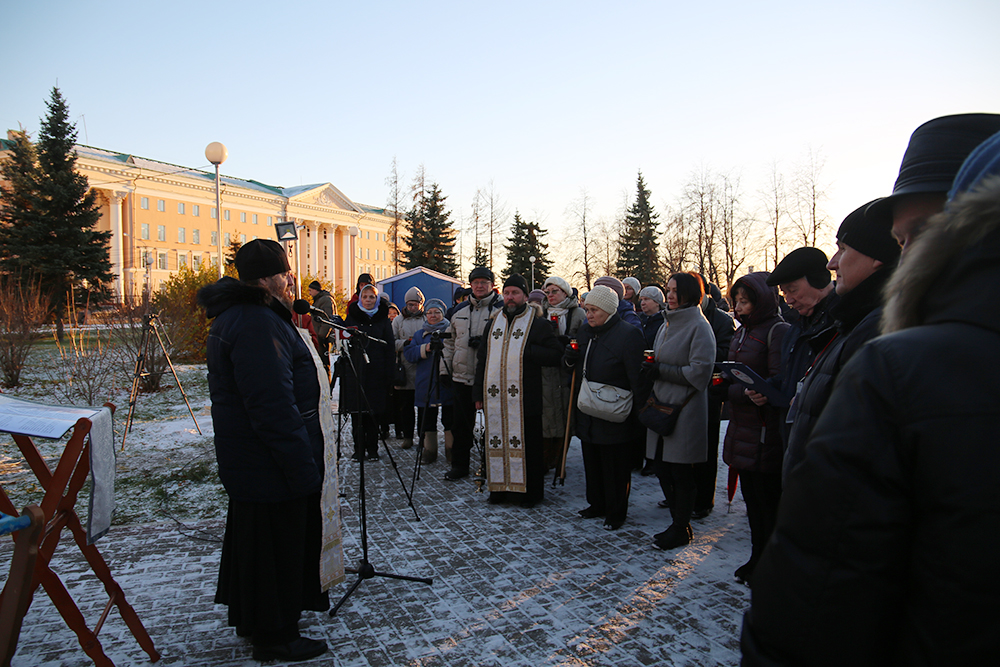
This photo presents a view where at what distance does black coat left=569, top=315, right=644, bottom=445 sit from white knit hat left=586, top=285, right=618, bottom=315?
12 cm

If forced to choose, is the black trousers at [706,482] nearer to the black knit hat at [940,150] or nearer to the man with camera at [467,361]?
the man with camera at [467,361]

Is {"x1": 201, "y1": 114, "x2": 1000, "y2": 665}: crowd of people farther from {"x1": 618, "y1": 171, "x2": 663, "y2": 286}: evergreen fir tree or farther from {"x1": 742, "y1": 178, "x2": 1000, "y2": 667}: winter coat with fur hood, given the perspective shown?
{"x1": 618, "y1": 171, "x2": 663, "y2": 286}: evergreen fir tree

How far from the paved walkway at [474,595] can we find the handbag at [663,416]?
38.4 inches

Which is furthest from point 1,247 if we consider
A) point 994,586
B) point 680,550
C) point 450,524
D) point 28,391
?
point 994,586

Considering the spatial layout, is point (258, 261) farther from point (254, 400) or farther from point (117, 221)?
point (117, 221)

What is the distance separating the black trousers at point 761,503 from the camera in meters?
3.98

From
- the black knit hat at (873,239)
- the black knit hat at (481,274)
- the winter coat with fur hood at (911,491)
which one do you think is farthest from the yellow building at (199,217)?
the winter coat with fur hood at (911,491)

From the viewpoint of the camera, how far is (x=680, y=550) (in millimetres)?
4566

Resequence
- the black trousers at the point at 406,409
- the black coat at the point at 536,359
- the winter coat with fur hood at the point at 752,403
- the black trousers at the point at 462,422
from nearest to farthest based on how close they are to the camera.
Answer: the winter coat with fur hood at the point at 752,403, the black coat at the point at 536,359, the black trousers at the point at 462,422, the black trousers at the point at 406,409

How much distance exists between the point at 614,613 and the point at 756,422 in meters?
1.64

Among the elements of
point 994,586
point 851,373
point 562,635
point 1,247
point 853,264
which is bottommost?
point 562,635

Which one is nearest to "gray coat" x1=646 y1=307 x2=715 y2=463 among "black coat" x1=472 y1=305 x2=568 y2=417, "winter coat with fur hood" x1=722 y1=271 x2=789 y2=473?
"winter coat with fur hood" x1=722 y1=271 x2=789 y2=473

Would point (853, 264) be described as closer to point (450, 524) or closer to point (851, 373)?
point (851, 373)

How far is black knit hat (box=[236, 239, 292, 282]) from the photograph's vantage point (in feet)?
10.1
